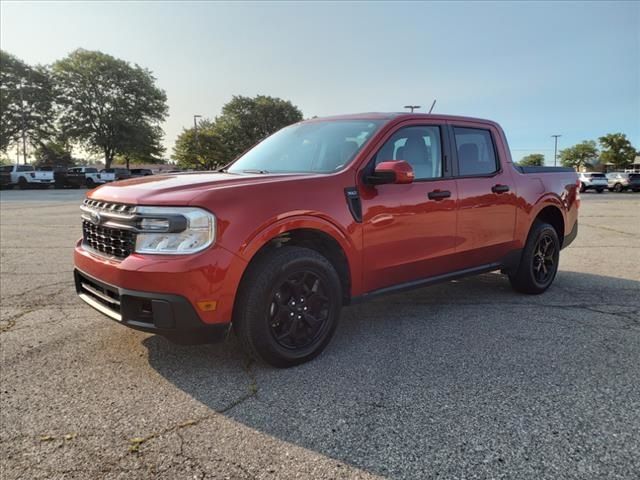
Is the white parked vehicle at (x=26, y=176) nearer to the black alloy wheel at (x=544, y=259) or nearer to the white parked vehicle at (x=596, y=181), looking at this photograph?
the black alloy wheel at (x=544, y=259)

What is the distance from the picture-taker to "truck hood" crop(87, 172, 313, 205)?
2771 millimetres

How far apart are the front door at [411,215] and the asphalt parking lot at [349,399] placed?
1.91ft

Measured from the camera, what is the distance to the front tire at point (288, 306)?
291cm

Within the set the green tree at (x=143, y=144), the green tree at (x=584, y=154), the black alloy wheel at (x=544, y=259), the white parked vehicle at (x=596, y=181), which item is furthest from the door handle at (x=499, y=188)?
the green tree at (x=584, y=154)

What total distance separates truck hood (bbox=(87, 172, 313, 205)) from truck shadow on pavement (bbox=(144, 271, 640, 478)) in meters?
1.18

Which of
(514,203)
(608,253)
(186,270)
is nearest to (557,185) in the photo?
(514,203)

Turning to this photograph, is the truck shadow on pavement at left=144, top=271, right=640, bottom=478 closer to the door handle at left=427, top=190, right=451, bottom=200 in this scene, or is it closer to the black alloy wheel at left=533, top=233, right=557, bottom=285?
the black alloy wheel at left=533, top=233, right=557, bottom=285

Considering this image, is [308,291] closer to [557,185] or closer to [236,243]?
[236,243]

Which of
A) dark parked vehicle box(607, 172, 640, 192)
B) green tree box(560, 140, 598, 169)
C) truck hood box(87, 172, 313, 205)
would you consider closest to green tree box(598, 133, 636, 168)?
green tree box(560, 140, 598, 169)

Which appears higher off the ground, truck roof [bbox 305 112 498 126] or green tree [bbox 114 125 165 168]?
green tree [bbox 114 125 165 168]

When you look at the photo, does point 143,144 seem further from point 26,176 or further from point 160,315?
point 160,315

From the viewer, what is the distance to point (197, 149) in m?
57.0

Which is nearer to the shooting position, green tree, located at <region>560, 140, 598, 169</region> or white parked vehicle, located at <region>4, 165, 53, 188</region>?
white parked vehicle, located at <region>4, 165, 53, 188</region>

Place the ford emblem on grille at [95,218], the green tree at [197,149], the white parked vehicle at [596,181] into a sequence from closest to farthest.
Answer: the ford emblem on grille at [95,218], the white parked vehicle at [596,181], the green tree at [197,149]
